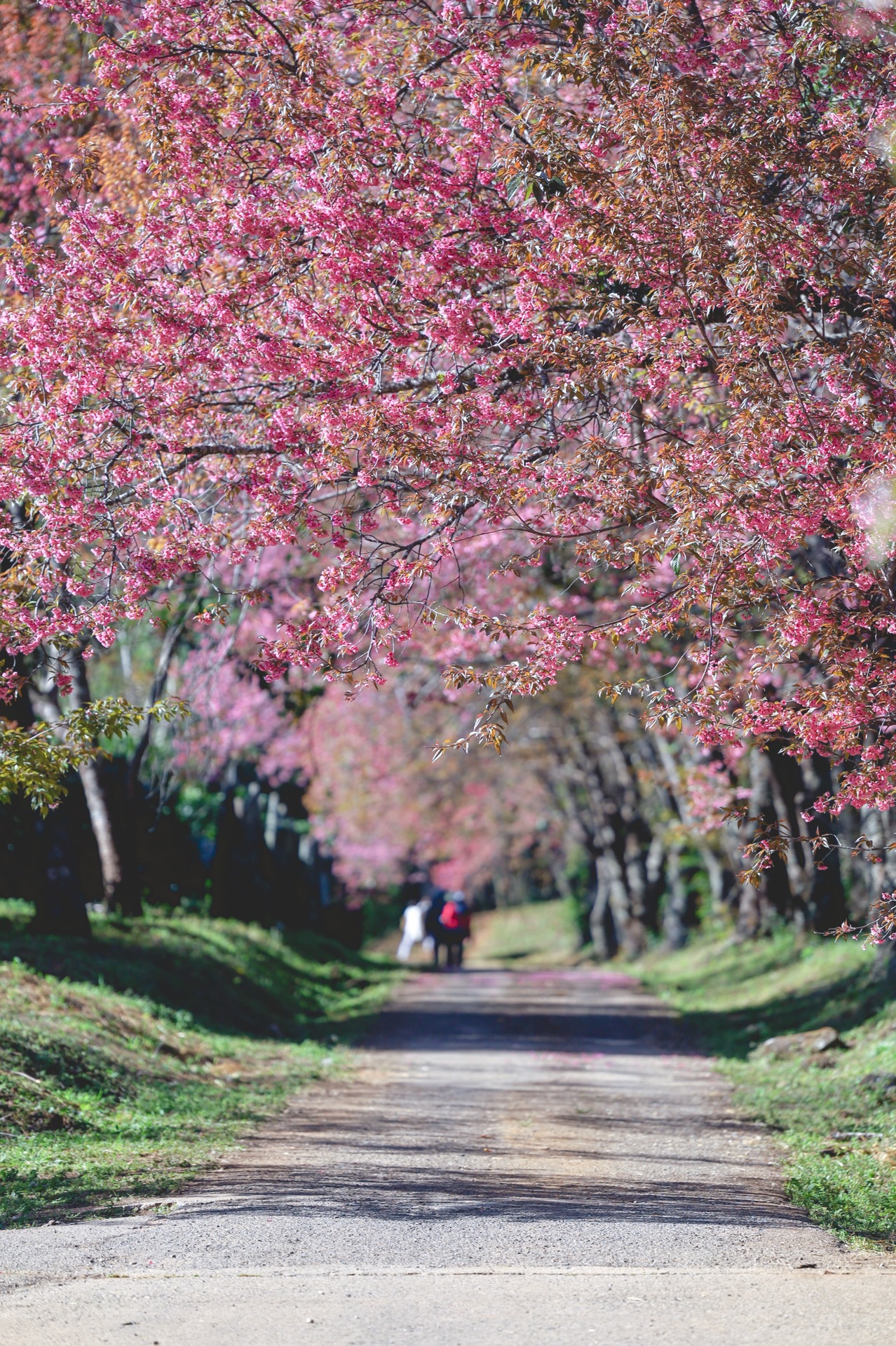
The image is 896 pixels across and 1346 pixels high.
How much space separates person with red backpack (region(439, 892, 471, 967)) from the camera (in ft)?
106

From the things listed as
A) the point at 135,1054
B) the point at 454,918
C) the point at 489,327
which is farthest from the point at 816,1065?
the point at 454,918

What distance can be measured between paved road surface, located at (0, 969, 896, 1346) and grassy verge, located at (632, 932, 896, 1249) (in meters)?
0.30

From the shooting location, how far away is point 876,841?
17.8m

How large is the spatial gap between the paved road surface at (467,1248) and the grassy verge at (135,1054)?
57 cm

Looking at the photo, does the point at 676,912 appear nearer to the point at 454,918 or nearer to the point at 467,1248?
the point at 454,918

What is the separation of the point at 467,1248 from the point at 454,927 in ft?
85.0

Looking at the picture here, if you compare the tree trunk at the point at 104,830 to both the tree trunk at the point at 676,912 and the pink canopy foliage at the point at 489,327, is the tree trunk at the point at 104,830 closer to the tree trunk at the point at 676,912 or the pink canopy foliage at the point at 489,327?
the pink canopy foliage at the point at 489,327

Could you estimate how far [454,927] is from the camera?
106 ft

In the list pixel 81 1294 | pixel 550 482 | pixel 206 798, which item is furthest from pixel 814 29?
pixel 206 798

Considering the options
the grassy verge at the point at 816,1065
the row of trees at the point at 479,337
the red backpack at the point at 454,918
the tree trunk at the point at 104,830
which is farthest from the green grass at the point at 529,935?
the row of trees at the point at 479,337

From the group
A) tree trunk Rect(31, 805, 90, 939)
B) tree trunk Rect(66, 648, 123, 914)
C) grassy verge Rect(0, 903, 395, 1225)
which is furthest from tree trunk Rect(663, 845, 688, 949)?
tree trunk Rect(31, 805, 90, 939)

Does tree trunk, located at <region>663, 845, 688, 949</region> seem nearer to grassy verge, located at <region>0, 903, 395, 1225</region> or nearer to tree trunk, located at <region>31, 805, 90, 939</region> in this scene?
grassy verge, located at <region>0, 903, 395, 1225</region>

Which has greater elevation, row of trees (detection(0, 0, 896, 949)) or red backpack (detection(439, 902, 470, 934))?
row of trees (detection(0, 0, 896, 949))

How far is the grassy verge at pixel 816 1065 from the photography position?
816 centimetres
